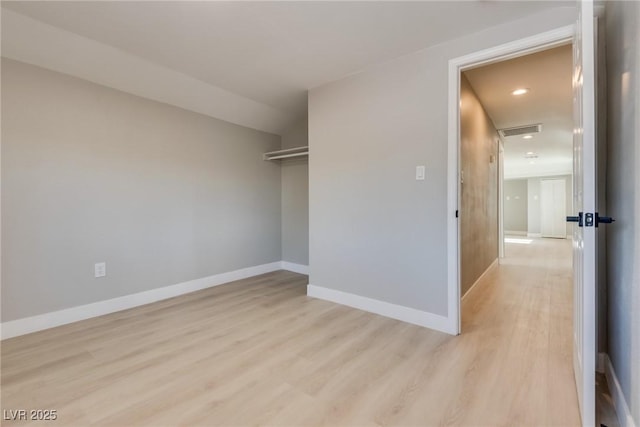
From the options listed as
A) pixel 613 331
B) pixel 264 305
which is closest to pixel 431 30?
pixel 613 331

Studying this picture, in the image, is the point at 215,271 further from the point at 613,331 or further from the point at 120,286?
the point at 613,331

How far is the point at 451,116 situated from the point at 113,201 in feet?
10.1

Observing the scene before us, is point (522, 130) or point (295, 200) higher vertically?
point (522, 130)

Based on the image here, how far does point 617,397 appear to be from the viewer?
4.61ft

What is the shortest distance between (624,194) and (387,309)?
1775 millimetres

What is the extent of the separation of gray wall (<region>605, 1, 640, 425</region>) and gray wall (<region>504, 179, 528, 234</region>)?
974cm

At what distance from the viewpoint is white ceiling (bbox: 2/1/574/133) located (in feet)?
6.08

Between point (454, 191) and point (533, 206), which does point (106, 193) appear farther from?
point (533, 206)

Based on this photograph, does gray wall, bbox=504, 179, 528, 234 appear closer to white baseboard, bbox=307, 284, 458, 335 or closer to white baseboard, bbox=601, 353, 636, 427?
white baseboard, bbox=307, 284, 458, 335

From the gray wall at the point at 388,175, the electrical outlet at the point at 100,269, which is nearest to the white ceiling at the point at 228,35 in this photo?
the gray wall at the point at 388,175

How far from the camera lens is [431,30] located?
2.10 meters

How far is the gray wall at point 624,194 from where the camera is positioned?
1.17 m

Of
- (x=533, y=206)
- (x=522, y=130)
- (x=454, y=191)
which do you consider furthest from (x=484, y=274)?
(x=533, y=206)

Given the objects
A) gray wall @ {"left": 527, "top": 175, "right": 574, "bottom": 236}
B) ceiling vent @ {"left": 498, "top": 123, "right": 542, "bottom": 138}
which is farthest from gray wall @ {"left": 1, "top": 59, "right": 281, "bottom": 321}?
gray wall @ {"left": 527, "top": 175, "right": 574, "bottom": 236}
